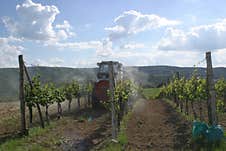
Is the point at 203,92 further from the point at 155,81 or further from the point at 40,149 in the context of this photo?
the point at 155,81

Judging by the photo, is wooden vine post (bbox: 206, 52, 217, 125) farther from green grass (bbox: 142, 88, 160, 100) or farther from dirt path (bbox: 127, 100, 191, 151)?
green grass (bbox: 142, 88, 160, 100)

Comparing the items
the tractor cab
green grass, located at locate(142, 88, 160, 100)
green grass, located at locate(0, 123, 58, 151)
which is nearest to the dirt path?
green grass, located at locate(0, 123, 58, 151)

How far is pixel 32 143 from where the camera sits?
13.3m

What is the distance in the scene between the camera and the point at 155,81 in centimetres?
10275

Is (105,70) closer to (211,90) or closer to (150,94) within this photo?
(211,90)

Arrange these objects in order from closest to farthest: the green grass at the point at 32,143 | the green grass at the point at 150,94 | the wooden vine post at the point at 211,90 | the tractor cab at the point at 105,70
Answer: the wooden vine post at the point at 211,90 < the green grass at the point at 32,143 < the tractor cab at the point at 105,70 < the green grass at the point at 150,94

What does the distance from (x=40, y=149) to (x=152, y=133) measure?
199 inches

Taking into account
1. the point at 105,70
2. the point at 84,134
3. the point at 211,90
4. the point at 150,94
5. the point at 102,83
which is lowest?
the point at 150,94

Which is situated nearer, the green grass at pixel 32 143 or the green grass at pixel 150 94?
the green grass at pixel 32 143

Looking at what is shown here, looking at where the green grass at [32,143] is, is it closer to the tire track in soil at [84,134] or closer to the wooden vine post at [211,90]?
the tire track in soil at [84,134]

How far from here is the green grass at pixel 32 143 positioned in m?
12.3

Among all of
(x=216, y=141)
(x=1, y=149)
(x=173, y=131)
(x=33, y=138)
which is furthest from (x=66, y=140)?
(x=216, y=141)

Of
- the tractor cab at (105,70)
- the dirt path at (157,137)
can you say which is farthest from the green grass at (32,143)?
the tractor cab at (105,70)

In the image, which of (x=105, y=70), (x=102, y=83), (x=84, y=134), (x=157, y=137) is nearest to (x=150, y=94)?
(x=105, y=70)
